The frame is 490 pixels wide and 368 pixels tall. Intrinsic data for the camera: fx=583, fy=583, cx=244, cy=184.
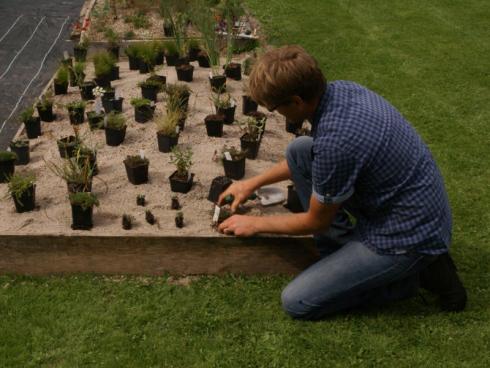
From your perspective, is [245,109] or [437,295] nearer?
[437,295]

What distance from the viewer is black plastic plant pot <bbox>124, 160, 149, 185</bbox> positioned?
3.89 metres

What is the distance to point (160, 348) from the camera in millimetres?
2799

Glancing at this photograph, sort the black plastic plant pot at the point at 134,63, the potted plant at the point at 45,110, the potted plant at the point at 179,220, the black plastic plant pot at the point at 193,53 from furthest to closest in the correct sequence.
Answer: the black plastic plant pot at the point at 193,53 < the black plastic plant pot at the point at 134,63 < the potted plant at the point at 45,110 < the potted plant at the point at 179,220

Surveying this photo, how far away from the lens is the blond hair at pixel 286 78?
2502 millimetres

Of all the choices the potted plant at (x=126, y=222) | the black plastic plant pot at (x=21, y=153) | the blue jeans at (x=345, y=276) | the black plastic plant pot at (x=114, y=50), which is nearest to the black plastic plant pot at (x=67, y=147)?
the black plastic plant pot at (x=21, y=153)

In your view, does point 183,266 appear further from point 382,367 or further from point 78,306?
point 382,367

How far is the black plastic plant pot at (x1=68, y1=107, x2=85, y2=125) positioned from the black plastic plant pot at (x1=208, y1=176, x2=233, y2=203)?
5.63 feet

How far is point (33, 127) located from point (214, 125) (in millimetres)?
1453

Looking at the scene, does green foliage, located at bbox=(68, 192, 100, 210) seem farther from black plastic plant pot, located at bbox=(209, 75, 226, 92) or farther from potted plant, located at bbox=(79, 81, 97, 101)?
black plastic plant pot, located at bbox=(209, 75, 226, 92)

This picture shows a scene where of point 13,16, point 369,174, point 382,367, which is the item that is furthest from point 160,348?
point 13,16

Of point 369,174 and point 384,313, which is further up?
point 369,174

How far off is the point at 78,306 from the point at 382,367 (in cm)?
157

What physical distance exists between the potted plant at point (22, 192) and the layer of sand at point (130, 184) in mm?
54

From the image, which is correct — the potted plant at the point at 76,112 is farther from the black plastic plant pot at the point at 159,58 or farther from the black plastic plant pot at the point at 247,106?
the black plastic plant pot at the point at 159,58
